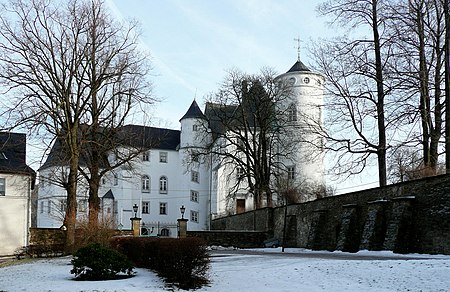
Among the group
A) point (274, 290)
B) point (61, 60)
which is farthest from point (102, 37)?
point (274, 290)

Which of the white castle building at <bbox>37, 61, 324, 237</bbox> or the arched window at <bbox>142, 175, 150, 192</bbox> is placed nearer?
the white castle building at <bbox>37, 61, 324, 237</bbox>

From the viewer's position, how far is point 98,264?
1557 centimetres

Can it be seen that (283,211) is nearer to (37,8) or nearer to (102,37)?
(102,37)

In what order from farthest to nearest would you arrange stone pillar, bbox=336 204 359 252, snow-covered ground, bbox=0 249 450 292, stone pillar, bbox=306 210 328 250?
stone pillar, bbox=306 210 328 250 → stone pillar, bbox=336 204 359 252 → snow-covered ground, bbox=0 249 450 292

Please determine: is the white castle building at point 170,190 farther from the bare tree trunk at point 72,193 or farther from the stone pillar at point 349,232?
the stone pillar at point 349,232

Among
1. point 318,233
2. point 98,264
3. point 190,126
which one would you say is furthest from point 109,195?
point 98,264

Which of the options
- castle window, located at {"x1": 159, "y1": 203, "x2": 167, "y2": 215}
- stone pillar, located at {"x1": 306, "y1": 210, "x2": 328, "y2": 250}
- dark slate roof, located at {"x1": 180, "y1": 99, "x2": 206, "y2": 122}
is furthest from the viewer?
castle window, located at {"x1": 159, "y1": 203, "x2": 167, "y2": 215}

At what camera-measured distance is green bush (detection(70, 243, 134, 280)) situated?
51.3 feet

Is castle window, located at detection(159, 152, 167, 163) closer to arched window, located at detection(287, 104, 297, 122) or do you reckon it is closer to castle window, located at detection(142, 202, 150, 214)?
castle window, located at detection(142, 202, 150, 214)

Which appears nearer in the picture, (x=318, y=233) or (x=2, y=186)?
(x=318, y=233)

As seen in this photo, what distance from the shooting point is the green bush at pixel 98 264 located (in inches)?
615

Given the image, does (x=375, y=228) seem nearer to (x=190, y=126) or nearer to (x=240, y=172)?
(x=240, y=172)

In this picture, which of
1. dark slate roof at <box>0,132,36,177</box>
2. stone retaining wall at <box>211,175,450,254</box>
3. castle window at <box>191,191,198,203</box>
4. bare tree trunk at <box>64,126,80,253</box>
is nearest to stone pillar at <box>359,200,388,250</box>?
stone retaining wall at <box>211,175,450,254</box>

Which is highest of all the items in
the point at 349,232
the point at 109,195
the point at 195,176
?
the point at 195,176
